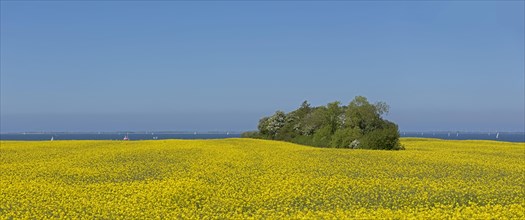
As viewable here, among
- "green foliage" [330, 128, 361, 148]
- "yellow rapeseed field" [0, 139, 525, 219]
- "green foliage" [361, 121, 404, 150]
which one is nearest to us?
"yellow rapeseed field" [0, 139, 525, 219]

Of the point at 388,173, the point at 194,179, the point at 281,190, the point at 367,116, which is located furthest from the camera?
the point at 367,116

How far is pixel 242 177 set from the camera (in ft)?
68.3

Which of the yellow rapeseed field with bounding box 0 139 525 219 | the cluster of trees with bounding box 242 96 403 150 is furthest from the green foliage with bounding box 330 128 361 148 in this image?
the yellow rapeseed field with bounding box 0 139 525 219

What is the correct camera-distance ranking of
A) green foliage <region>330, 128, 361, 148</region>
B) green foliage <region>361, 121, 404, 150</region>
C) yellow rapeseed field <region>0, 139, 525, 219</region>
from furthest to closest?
green foliage <region>330, 128, 361, 148</region> < green foliage <region>361, 121, 404, 150</region> < yellow rapeseed field <region>0, 139, 525, 219</region>

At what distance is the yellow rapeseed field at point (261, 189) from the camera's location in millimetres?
13516

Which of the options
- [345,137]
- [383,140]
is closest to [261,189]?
[383,140]

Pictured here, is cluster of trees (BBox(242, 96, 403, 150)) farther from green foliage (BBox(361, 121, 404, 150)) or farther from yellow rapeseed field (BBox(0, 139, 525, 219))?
yellow rapeseed field (BBox(0, 139, 525, 219))

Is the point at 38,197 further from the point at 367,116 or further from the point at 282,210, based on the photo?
the point at 367,116

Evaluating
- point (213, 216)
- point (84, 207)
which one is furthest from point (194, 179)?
point (213, 216)

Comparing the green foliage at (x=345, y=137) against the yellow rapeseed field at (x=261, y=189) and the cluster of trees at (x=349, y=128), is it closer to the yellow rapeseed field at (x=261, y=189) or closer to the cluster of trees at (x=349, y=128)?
the cluster of trees at (x=349, y=128)

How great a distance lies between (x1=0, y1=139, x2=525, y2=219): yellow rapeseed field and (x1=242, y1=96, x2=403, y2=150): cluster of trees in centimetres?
1480

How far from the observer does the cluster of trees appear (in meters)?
43.2

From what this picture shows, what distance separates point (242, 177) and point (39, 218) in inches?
359

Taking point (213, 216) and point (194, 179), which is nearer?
point (213, 216)
